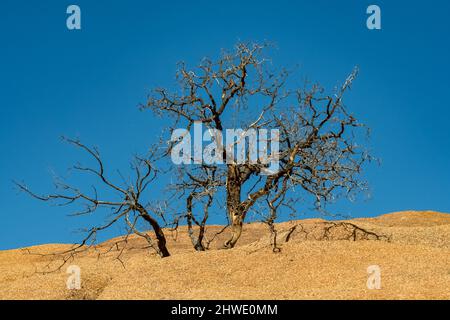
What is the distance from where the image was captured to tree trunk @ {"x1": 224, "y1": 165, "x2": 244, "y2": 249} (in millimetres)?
12133

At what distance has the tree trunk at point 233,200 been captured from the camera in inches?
478

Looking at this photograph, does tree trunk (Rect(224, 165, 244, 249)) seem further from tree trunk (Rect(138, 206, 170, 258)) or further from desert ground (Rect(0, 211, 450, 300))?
tree trunk (Rect(138, 206, 170, 258))

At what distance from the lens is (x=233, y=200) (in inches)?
480

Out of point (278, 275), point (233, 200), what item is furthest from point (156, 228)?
point (278, 275)

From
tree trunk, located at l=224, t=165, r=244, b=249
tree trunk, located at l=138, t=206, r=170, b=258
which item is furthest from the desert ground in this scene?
tree trunk, located at l=138, t=206, r=170, b=258

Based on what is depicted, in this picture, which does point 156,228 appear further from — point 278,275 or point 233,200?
point 278,275

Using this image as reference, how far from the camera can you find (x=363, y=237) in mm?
11688

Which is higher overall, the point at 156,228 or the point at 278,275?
the point at 156,228

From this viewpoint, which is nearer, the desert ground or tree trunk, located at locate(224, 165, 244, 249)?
the desert ground

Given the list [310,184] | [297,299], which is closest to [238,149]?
[310,184]

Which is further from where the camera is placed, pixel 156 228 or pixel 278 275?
pixel 156 228

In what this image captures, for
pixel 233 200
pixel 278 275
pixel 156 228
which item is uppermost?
pixel 233 200

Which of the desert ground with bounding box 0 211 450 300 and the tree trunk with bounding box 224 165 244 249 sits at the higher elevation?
the tree trunk with bounding box 224 165 244 249
